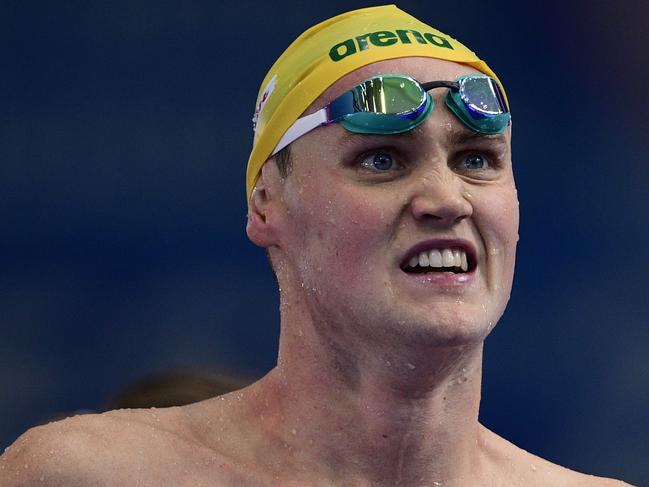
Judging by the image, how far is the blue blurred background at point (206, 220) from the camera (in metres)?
4.20

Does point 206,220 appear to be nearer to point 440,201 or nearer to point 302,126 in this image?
point 302,126

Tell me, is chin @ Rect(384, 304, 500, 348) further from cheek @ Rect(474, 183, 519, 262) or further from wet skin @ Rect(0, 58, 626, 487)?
cheek @ Rect(474, 183, 519, 262)

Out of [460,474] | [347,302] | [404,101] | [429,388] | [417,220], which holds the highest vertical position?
[404,101]

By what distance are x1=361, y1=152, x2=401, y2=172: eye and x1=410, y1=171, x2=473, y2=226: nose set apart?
0.29 ft

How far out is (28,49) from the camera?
4273 millimetres

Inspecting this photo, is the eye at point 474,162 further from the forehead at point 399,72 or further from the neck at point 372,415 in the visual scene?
the neck at point 372,415

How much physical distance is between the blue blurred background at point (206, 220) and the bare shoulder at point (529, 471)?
1.37 metres

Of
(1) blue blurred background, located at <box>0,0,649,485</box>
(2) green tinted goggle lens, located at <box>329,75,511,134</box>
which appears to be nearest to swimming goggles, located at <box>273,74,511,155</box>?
(2) green tinted goggle lens, located at <box>329,75,511,134</box>

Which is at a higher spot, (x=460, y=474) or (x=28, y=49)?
(x=28, y=49)

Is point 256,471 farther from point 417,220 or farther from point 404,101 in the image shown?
point 404,101

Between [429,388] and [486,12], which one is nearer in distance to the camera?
[429,388]

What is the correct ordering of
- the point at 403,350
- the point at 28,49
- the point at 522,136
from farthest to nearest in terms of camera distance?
the point at 522,136
the point at 28,49
the point at 403,350

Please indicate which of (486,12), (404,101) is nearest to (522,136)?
(486,12)

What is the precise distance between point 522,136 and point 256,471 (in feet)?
7.79
